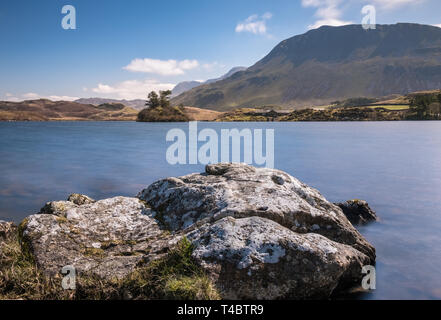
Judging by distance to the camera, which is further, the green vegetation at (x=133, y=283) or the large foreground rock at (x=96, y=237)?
the large foreground rock at (x=96, y=237)

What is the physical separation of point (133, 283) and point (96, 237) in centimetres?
255

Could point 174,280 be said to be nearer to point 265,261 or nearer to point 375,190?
point 265,261

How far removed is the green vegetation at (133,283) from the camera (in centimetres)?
576

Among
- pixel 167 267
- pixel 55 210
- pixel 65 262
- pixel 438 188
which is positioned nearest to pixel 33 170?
pixel 55 210

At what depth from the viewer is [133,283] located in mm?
6148

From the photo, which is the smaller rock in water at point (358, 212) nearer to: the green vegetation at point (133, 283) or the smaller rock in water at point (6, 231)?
the green vegetation at point (133, 283)

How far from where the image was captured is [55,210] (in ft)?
31.2

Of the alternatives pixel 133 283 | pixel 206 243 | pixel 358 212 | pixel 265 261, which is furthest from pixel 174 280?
pixel 358 212

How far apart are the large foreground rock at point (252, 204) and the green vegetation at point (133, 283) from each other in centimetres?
182

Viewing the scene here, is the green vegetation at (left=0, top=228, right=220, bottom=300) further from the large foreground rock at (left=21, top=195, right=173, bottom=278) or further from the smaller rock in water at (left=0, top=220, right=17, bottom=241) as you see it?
the smaller rock in water at (left=0, top=220, right=17, bottom=241)

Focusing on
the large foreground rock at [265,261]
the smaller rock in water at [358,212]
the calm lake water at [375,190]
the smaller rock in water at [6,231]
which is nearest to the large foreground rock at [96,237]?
the smaller rock in water at [6,231]

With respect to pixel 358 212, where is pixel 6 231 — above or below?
above

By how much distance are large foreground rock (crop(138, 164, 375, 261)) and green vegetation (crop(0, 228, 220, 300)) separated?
1.82 m

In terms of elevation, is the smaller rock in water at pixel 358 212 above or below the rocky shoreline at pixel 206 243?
below
